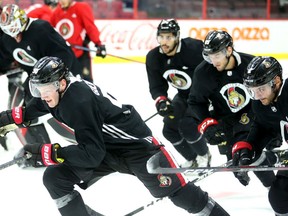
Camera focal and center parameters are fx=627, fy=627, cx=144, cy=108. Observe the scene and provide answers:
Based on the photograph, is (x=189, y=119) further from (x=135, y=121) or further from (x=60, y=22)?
(x=60, y=22)

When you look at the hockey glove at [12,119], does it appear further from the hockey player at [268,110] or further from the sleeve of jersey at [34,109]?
the hockey player at [268,110]

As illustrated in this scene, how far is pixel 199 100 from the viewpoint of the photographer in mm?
3518

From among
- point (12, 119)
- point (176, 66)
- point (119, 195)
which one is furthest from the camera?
point (176, 66)

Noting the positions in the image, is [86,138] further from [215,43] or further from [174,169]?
[215,43]

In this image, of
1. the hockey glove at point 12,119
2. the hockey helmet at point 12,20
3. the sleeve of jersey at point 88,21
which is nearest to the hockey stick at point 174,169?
the hockey glove at point 12,119

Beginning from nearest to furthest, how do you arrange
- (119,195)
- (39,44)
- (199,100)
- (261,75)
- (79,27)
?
(261,75), (199,100), (119,195), (39,44), (79,27)

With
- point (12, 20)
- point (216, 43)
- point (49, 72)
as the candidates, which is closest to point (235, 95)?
point (216, 43)

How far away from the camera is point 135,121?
287 centimetres

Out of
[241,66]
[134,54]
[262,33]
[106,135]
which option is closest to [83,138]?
[106,135]

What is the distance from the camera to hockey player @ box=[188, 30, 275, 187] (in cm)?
334

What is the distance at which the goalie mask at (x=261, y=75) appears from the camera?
2.59 metres

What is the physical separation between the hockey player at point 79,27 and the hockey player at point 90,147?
2416 millimetres

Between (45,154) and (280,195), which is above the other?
(45,154)

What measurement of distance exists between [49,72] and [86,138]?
32cm
